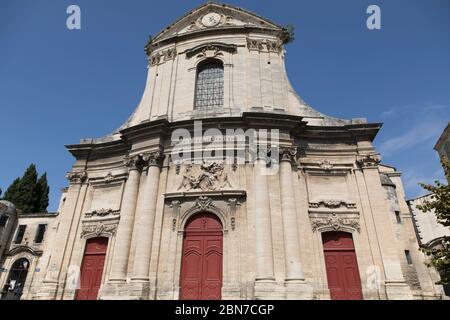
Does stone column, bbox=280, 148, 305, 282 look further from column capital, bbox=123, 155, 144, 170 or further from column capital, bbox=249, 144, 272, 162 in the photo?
column capital, bbox=123, 155, 144, 170

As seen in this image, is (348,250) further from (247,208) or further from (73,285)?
(73,285)

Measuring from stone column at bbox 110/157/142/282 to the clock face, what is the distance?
30.1 ft

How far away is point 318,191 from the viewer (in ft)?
41.9

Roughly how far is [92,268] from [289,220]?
8.55 m

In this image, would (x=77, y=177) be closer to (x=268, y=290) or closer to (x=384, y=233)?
(x=268, y=290)

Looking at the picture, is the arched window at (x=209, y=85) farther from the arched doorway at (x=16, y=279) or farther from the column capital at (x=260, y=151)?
the arched doorway at (x=16, y=279)

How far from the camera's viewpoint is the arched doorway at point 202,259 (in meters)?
10.9

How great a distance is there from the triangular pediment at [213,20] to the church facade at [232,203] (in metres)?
1.03

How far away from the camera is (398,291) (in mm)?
10312

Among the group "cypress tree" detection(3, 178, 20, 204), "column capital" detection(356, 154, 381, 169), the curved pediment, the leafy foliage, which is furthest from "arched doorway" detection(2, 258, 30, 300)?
"column capital" detection(356, 154, 381, 169)

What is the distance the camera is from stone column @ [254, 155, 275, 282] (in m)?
10.4

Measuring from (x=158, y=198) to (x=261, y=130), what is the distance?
5.21 metres
